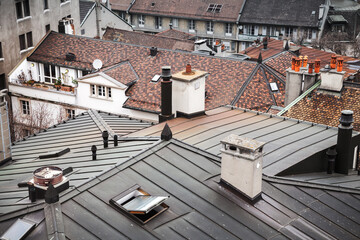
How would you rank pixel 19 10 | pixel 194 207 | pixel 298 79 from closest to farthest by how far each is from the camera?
pixel 194 207
pixel 298 79
pixel 19 10

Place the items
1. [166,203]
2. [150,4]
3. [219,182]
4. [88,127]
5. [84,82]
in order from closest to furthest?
[166,203] → [219,182] → [88,127] → [84,82] → [150,4]

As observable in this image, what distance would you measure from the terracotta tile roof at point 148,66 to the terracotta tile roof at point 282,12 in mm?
54372

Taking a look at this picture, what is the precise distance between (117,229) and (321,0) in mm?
95661

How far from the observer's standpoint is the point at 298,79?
42000 millimetres

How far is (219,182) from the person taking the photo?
74.1ft

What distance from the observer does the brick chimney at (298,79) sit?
41688 mm

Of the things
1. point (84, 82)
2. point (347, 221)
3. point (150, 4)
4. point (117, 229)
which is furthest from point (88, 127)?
point (150, 4)

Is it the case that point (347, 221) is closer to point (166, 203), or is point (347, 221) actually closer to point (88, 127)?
point (166, 203)

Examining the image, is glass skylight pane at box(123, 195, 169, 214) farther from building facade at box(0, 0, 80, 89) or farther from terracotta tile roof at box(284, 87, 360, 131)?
building facade at box(0, 0, 80, 89)

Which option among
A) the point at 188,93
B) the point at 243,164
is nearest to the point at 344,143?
the point at 243,164

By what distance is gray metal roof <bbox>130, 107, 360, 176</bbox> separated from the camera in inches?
1033

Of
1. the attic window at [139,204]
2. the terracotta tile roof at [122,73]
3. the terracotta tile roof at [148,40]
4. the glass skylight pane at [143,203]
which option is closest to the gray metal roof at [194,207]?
the attic window at [139,204]

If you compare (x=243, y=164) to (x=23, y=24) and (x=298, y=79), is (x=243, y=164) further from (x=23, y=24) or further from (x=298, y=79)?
(x=23, y=24)

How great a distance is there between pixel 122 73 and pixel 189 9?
62.4 metres
